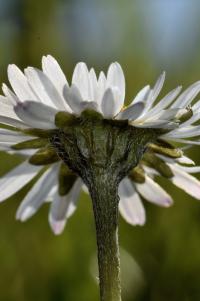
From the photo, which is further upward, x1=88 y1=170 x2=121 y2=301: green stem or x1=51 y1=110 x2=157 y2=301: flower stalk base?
x1=51 y1=110 x2=157 y2=301: flower stalk base

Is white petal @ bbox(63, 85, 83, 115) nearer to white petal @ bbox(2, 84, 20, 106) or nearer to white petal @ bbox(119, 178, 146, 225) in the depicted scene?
white petal @ bbox(2, 84, 20, 106)

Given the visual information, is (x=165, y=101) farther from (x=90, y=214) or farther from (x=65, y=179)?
(x=90, y=214)

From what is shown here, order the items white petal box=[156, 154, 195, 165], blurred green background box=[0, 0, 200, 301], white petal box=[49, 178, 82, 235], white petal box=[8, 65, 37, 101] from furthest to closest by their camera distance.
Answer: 1. blurred green background box=[0, 0, 200, 301]
2. white petal box=[49, 178, 82, 235]
3. white petal box=[156, 154, 195, 165]
4. white petal box=[8, 65, 37, 101]

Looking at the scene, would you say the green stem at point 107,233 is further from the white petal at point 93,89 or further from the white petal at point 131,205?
the white petal at point 131,205

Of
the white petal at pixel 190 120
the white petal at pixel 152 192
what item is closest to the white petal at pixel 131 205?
the white petal at pixel 152 192

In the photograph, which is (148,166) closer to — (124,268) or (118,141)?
(118,141)

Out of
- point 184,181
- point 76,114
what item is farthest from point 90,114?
point 184,181

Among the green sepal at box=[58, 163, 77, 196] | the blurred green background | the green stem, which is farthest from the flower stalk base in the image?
the blurred green background
